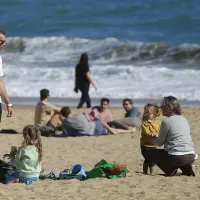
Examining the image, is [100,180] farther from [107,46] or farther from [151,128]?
[107,46]

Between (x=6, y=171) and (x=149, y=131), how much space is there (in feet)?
5.83

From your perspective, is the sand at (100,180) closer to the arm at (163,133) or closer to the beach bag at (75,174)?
the beach bag at (75,174)

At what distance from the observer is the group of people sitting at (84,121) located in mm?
14242

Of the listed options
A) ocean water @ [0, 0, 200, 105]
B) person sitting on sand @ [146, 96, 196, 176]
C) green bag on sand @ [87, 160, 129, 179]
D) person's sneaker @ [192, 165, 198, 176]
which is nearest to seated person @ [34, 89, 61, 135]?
person's sneaker @ [192, 165, 198, 176]

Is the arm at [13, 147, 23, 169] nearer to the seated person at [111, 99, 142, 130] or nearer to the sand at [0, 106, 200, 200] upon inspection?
the sand at [0, 106, 200, 200]

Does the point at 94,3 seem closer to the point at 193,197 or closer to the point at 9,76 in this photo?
A: the point at 9,76

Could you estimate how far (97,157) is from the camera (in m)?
12.2

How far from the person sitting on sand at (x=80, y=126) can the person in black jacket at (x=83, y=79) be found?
3.86 m

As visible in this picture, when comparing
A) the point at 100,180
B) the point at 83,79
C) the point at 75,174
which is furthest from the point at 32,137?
the point at 83,79

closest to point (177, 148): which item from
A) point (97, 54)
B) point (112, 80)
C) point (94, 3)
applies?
point (112, 80)

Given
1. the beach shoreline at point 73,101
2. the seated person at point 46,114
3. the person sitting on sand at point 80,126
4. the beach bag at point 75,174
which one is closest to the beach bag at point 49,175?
the beach bag at point 75,174

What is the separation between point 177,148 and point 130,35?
23.8 meters

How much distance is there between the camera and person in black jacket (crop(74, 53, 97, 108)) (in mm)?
18359

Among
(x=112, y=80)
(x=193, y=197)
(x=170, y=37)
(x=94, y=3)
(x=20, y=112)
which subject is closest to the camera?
(x=193, y=197)
